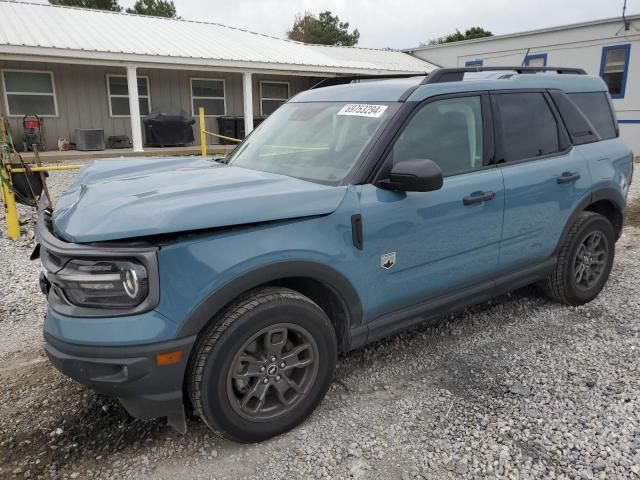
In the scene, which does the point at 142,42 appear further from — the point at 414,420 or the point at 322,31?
the point at 322,31

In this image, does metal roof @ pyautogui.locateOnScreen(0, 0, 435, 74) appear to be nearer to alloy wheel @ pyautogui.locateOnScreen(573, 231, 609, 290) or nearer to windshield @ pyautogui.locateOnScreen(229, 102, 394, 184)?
windshield @ pyautogui.locateOnScreen(229, 102, 394, 184)

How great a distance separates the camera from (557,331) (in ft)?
13.1

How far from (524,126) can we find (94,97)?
15410mm

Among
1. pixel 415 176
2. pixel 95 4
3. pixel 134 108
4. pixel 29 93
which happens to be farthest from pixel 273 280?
pixel 95 4

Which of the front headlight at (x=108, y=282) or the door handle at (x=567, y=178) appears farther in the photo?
the door handle at (x=567, y=178)

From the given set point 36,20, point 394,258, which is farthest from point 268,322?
point 36,20

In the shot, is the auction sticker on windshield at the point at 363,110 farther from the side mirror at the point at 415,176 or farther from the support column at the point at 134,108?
the support column at the point at 134,108

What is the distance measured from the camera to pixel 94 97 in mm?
16078

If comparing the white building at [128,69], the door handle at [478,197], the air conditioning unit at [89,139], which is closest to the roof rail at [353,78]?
the door handle at [478,197]

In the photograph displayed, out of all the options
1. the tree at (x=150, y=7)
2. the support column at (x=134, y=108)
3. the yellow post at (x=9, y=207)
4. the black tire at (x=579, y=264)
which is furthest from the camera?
the tree at (x=150, y=7)

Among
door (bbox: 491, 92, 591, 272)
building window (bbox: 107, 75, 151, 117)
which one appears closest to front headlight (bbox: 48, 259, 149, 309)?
door (bbox: 491, 92, 591, 272)

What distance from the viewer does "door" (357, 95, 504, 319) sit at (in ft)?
9.48

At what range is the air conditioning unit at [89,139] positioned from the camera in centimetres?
1483

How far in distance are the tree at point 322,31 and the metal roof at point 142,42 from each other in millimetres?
36611
